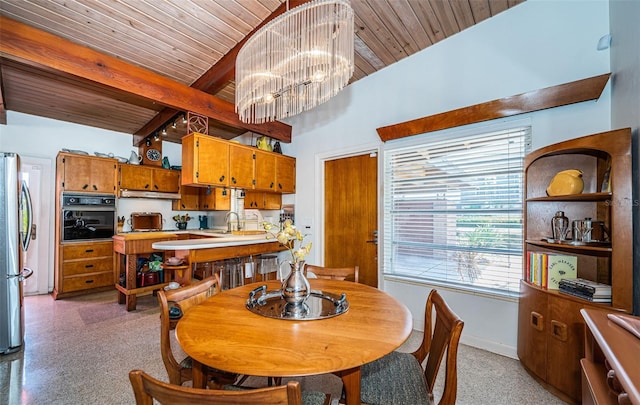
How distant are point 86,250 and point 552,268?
5.76 meters

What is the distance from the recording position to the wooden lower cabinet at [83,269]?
3.93m

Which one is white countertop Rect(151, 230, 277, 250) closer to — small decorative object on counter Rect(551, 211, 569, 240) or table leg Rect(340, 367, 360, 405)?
table leg Rect(340, 367, 360, 405)

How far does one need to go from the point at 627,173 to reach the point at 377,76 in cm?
253

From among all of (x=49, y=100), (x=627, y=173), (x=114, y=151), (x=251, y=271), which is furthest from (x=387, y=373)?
(x=114, y=151)

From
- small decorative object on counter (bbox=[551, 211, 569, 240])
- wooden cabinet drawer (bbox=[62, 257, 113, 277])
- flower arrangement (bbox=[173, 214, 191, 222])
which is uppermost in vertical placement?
small decorative object on counter (bbox=[551, 211, 569, 240])

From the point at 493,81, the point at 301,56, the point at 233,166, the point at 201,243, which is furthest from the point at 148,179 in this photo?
the point at 493,81

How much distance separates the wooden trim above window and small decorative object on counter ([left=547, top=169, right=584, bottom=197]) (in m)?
0.61

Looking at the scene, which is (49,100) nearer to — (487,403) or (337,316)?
(337,316)

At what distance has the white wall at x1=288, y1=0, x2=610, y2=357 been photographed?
2.18m

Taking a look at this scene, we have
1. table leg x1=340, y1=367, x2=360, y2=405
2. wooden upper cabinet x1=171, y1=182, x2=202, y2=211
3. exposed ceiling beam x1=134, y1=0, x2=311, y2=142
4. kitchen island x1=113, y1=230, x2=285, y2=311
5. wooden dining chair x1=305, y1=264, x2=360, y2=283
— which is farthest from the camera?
wooden upper cabinet x1=171, y1=182, x2=202, y2=211

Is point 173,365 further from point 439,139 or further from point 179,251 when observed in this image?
point 439,139

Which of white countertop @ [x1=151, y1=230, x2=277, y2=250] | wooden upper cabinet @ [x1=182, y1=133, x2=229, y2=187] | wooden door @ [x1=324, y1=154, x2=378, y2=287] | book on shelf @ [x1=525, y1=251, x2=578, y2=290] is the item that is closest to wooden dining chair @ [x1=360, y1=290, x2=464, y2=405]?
book on shelf @ [x1=525, y1=251, x2=578, y2=290]

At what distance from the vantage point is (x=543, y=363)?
6.44ft

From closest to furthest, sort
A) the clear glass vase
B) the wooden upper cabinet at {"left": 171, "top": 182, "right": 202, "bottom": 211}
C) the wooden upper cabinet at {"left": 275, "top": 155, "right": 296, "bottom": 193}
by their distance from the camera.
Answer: the clear glass vase < the wooden upper cabinet at {"left": 275, "top": 155, "right": 296, "bottom": 193} < the wooden upper cabinet at {"left": 171, "top": 182, "right": 202, "bottom": 211}
